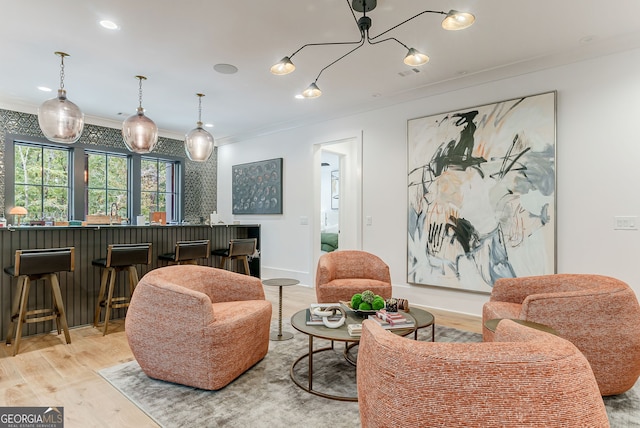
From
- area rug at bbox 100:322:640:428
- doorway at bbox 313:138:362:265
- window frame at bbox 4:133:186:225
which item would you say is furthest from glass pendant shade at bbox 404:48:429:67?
window frame at bbox 4:133:186:225

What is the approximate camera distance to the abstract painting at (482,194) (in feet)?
12.1

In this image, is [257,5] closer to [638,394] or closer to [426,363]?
[426,363]

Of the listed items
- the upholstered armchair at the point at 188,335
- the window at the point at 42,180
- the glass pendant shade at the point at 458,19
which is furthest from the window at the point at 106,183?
the glass pendant shade at the point at 458,19

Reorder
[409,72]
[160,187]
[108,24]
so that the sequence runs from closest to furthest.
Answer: [108,24] < [409,72] < [160,187]

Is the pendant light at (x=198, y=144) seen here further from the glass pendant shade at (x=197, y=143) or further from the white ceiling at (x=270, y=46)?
the white ceiling at (x=270, y=46)

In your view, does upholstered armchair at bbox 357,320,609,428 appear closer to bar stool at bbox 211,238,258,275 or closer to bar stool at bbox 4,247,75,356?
bar stool at bbox 4,247,75,356

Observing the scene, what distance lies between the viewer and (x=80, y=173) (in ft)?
19.0

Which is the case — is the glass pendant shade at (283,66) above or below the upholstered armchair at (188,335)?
above

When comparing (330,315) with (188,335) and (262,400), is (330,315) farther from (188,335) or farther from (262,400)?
(188,335)

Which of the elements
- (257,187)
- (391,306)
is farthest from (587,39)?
(257,187)

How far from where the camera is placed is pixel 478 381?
1.01 m

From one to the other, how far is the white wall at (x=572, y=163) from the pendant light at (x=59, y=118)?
3328 millimetres

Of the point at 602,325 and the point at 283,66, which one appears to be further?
the point at 283,66

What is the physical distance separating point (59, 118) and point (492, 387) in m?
4.10
